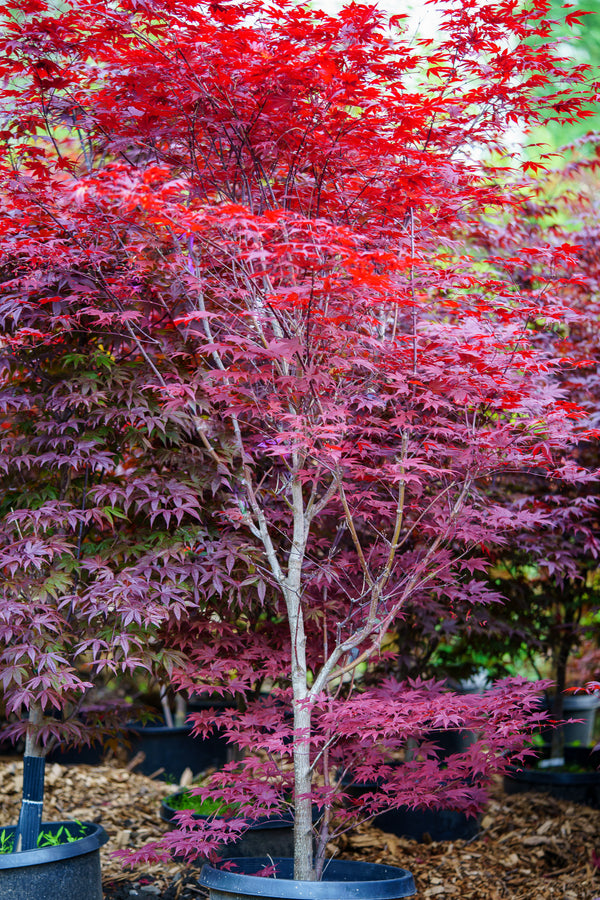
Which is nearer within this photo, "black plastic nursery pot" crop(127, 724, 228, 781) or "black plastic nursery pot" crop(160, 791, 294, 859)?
"black plastic nursery pot" crop(160, 791, 294, 859)

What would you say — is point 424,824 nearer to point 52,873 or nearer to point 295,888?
point 295,888

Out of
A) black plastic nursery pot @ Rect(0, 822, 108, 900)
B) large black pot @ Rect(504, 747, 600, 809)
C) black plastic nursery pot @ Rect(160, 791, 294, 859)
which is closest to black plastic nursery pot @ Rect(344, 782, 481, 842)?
large black pot @ Rect(504, 747, 600, 809)

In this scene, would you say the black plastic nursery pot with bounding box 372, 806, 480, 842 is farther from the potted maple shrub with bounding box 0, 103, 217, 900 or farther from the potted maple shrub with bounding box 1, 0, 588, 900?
the potted maple shrub with bounding box 0, 103, 217, 900

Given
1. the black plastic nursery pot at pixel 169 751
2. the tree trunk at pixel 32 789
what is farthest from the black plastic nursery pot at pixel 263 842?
the black plastic nursery pot at pixel 169 751

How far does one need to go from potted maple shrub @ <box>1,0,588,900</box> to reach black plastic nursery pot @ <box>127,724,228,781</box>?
81.4 inches

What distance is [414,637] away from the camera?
3.92 m

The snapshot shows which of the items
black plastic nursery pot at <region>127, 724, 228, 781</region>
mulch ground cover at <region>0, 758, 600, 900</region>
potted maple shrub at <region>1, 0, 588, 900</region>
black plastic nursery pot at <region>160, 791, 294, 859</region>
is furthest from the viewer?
black plastic nursery pot at <region>127, 724, 228, 781</region>

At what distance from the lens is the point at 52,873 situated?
2.73m

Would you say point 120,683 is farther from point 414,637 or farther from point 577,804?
point 577,804

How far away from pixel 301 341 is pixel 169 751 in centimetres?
351

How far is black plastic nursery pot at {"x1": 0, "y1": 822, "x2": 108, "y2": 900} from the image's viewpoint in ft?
8.75

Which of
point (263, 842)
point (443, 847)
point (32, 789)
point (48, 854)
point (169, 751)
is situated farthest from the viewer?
point (169, 751)

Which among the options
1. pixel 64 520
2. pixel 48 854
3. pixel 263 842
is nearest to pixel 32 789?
pixel 48 854

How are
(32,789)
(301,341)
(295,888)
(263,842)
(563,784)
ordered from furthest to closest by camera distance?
(563,784) < (263,842) < (32,789) < (301,341) < (295,888)
